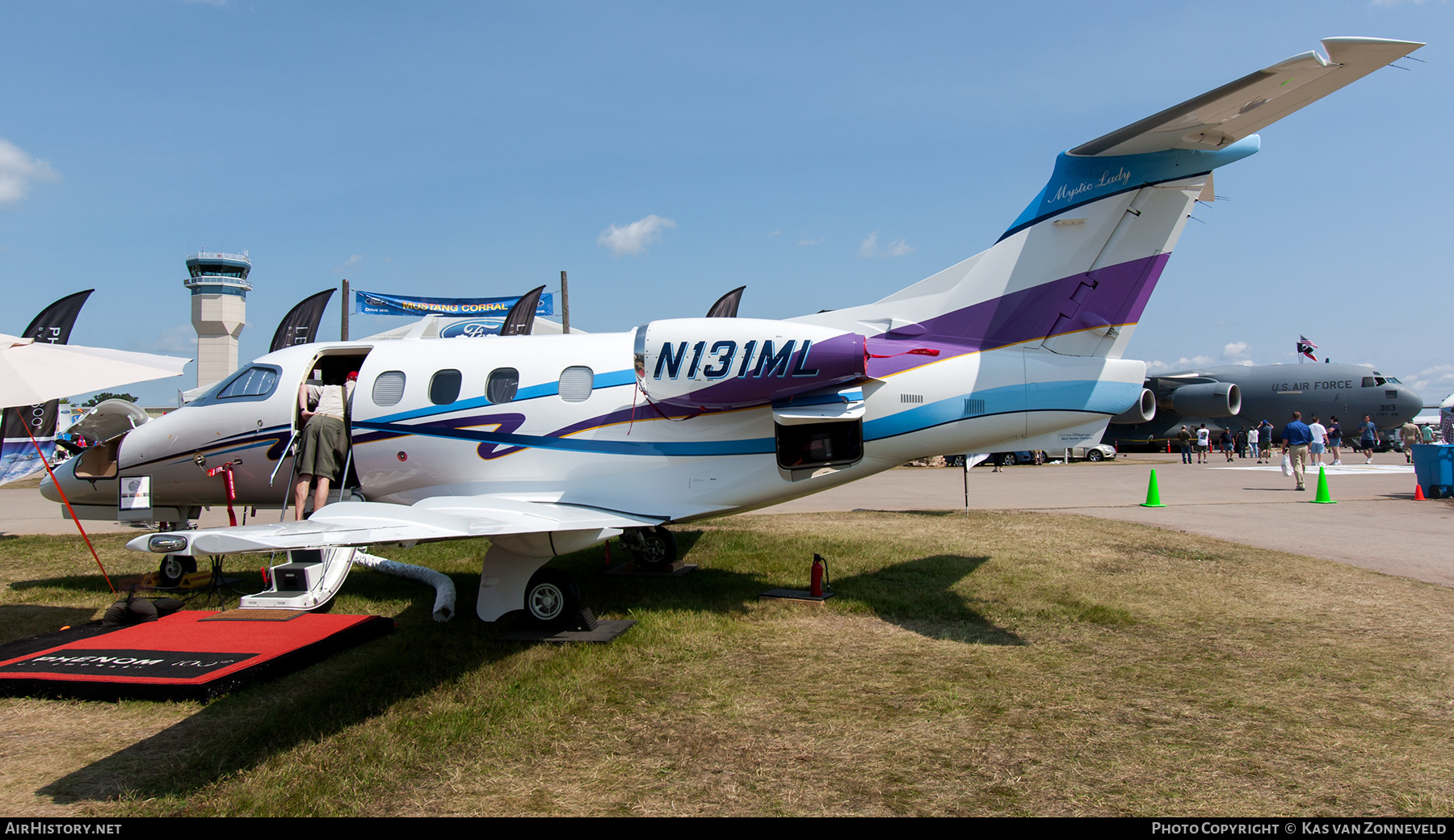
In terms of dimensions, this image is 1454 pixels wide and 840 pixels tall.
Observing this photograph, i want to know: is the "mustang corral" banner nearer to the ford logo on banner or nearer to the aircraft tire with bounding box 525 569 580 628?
the ford logo on banner

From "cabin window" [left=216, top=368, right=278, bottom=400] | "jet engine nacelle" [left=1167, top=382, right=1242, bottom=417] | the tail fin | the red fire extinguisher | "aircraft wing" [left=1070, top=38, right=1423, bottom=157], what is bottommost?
the red fire extinguisher

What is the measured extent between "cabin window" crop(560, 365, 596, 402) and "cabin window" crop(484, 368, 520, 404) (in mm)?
515

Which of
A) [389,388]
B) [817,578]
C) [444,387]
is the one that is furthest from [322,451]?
[817,578]

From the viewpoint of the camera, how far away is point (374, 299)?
25.6m

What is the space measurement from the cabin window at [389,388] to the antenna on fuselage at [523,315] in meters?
15.8

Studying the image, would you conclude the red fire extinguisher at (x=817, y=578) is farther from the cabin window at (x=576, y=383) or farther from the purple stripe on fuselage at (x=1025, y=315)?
the cabin window at (x=576, y=383)

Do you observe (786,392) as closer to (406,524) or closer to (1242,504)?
(406,524)

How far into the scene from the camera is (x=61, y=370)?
289 inches

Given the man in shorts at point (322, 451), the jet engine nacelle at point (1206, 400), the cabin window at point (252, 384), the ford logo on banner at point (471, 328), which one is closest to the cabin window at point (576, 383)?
the man in shorts at point (322, 451)

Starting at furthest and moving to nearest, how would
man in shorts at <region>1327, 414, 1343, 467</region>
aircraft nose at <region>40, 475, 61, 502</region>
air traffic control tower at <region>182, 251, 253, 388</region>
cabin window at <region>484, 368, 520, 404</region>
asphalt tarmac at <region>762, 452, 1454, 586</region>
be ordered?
air traffic control tower at <region>182, 251, 253, 388</region> → man in shorts at <region>1327, 414, 1343, 467</region> → asphalt tarmac at <region>762, 452, 1454, 586</region> → aircraft nose at <region>40, 475, 61, 502</region> → cabin window at <region>484, 368, 520, 404</region>

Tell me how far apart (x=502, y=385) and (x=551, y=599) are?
7.87 ft

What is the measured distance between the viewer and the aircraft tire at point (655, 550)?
10.2m

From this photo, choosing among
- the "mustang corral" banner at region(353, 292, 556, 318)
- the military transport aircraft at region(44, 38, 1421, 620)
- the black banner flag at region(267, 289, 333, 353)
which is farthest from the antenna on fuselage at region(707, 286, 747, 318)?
the military transport aircraft at region(44, 38, 1421, 620)

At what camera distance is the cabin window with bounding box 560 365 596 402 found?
7.98 metres
